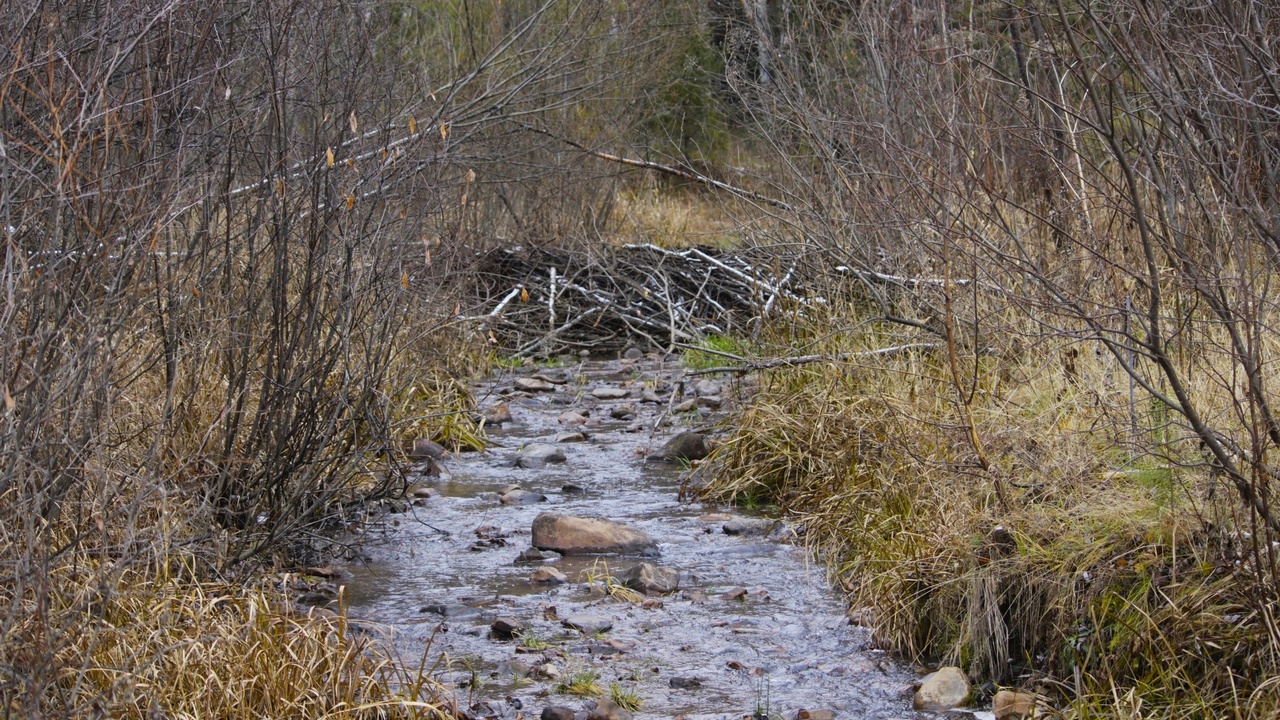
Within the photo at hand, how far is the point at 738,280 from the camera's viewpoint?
12781mm

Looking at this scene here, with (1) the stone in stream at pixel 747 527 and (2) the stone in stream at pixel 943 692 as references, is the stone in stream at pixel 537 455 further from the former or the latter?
(2) the stone in stream at pixel 943 692

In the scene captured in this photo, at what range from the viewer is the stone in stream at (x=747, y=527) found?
6.88m

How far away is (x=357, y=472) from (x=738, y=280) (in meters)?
7.05

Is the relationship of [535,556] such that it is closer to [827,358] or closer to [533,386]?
[827,358]

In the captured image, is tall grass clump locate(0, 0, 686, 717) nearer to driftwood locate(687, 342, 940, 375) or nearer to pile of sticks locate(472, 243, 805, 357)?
driftwood locate(687, 342, 940, 375)

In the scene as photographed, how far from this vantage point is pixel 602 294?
1320 centimetres

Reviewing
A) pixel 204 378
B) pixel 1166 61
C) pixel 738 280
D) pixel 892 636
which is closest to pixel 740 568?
pixel 892 636

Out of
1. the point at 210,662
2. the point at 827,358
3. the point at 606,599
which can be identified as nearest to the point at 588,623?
the point at 606,599

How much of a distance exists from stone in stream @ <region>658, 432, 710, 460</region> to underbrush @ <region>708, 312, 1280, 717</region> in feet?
3.37

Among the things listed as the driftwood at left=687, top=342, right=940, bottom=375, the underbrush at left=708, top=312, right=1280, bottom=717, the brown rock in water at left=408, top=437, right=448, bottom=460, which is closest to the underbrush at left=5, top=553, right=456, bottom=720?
the underbrush at left=708, top=312, right=1280, bottom=717

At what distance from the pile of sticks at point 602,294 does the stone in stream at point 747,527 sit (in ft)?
18.2

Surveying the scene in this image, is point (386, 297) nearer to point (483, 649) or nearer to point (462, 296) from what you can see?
point (483, 649)

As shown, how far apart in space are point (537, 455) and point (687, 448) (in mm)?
992

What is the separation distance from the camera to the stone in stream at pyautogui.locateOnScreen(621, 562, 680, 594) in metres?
5.83
